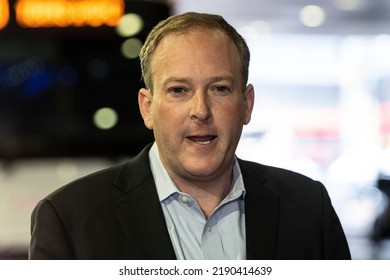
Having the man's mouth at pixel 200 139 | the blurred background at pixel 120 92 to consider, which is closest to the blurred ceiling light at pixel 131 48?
the blurred background at pixel 120 92

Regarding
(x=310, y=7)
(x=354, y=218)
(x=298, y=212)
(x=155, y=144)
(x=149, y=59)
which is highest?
(x=310, y=7)

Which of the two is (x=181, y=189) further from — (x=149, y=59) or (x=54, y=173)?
(x=54, y=173)

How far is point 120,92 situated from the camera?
1.96 m

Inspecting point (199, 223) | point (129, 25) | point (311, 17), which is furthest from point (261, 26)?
point (199, 223)

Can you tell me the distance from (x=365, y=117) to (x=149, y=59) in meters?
1.17

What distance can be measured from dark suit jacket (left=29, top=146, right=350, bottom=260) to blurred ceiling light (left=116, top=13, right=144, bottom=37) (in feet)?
2.10

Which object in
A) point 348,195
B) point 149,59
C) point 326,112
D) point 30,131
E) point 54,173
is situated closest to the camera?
point 149,59

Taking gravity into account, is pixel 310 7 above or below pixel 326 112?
above

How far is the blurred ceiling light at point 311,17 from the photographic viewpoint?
78.7 inches

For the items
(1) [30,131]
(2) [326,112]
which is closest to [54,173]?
(1) [30,131]

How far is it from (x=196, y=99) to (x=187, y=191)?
0.19m

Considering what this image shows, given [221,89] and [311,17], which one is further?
[311,17]

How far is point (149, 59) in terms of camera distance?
1.33 m

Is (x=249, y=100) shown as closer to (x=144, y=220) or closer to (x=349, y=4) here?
(x=144, y=220)
